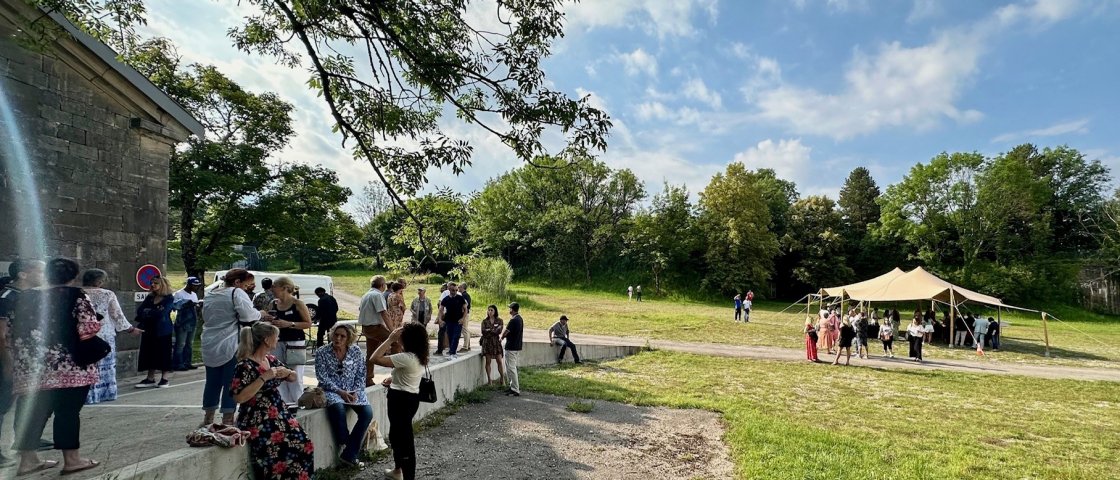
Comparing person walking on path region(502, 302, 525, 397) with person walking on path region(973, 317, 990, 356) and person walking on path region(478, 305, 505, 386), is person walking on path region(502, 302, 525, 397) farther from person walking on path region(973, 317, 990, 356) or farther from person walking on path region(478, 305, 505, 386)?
person walking on path region(973, 317, 990, 356)

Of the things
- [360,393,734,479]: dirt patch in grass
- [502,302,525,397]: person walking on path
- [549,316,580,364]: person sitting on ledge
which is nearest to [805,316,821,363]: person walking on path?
[549,316,580,364]: person sitting on ledge

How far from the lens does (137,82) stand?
8.43 metres

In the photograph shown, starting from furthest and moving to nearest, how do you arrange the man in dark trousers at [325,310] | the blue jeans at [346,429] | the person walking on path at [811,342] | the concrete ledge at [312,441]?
the person walking on path at [811,342] < the man in dark trousers at [325,310] < the blue jeans at [346,429] < the concrete ledge at [312,441]

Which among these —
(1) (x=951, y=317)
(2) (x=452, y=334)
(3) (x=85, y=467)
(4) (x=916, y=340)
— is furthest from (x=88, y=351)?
(1) (x=951, y=317)

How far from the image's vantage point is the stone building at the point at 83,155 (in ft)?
23.6

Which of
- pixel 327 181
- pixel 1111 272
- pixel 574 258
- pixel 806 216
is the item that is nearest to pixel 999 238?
pixel 1111 272

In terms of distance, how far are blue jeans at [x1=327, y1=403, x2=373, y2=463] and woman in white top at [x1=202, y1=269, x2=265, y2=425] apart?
0.87 meters

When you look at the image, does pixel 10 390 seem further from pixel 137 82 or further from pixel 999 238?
pixel 999 238

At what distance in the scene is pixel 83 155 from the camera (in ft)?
26.0

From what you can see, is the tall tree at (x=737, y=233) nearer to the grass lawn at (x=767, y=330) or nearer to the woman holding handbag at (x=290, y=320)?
the grass lawn at (x=767, y=330)

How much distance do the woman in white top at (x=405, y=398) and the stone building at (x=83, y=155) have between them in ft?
21.6

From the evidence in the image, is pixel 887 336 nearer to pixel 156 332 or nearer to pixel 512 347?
pixel 512 347

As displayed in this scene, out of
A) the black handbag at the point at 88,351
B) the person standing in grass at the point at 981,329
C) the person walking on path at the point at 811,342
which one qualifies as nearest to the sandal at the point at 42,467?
the black handbag at the point at 88,351

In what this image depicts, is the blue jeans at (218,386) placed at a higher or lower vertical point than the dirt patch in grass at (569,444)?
higher
